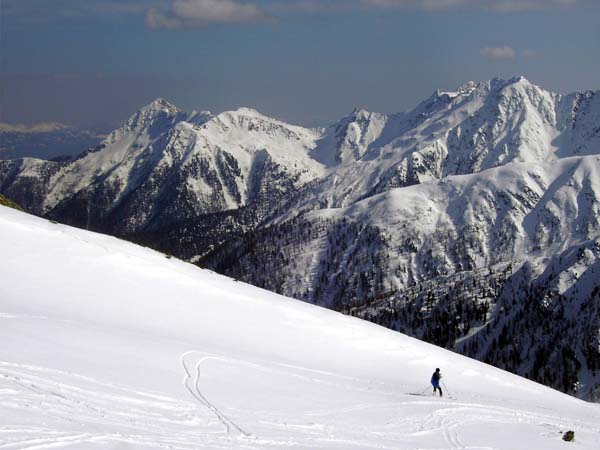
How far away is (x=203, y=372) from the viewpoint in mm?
29719

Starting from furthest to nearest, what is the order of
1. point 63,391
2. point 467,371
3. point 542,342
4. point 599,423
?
point 542,342 < point 467,371 < point 599,423 < point 63,391

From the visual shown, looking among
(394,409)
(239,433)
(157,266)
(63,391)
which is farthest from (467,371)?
(63,391)

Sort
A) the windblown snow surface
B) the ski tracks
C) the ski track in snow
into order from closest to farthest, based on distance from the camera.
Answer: the ski track in snow, the windblown snow surface, the ski tracks

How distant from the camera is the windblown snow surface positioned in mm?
21344

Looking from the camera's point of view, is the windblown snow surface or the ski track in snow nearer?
the ski track in snow

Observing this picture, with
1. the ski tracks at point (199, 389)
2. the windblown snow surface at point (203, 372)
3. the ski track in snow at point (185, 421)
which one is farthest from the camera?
the ski tracks at point (199, 389)

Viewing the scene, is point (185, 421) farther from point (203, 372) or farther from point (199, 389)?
point (203, 372)

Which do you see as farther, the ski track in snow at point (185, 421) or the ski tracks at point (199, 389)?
the ski tracks at point (199, 389)

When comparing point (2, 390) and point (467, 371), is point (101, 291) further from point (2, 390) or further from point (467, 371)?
point (467, 371)

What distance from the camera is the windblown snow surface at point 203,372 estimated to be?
21344mm

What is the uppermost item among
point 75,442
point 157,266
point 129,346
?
point 157,266

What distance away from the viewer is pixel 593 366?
178 meters

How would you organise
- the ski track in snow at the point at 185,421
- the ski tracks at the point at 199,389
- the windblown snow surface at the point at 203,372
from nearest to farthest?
1. the ski track in snow at the point at 185,421
2. the windblown snow surface at the point at 203,372
3. the ski tracks at the point at 199,389

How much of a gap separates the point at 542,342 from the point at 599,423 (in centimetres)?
17543
